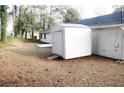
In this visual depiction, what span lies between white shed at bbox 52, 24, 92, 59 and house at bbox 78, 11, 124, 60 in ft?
Answer: 0.31

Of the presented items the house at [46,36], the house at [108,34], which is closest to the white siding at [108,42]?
the house at [108,34]

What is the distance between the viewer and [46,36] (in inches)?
102

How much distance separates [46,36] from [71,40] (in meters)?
0.37

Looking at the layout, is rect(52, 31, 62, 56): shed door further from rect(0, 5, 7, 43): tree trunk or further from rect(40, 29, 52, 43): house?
rect(0, 5, 7, 43): tree trunk

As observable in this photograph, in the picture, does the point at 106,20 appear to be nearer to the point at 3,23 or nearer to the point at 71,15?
the point at 71,15

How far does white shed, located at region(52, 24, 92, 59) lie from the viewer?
269 cm

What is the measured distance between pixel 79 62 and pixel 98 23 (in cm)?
62

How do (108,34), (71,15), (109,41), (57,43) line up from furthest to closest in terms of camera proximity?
1. (108,34)
2. (109,41)
3. (57,43)
4. (71,15)

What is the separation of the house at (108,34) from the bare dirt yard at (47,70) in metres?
0.19

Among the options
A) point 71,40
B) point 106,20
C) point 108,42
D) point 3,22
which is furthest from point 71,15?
point 3,22

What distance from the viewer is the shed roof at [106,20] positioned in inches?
104

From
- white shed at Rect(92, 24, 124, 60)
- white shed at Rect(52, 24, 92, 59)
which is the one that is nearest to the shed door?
white shed at Rect(52, 24, 92, 59)

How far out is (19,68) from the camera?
242cm
